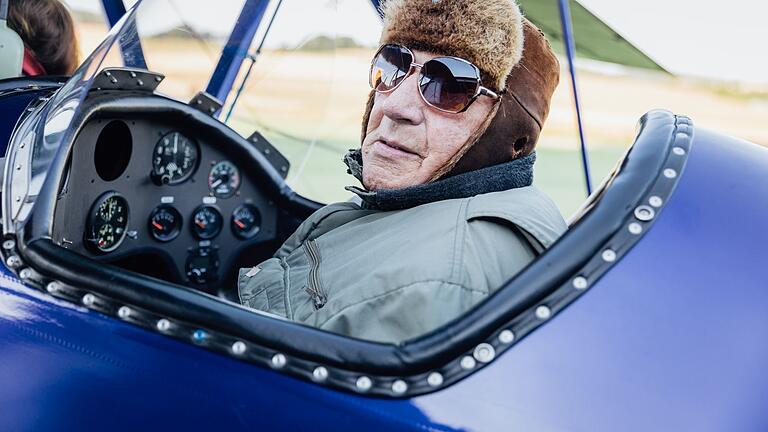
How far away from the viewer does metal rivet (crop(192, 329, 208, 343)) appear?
3.19 ft

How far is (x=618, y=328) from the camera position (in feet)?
2.79

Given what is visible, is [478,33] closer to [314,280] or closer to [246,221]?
[314,280]

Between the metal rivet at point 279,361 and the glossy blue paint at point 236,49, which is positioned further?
the glossy blue paint at point 236,49

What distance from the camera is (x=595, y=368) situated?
0.83 meters

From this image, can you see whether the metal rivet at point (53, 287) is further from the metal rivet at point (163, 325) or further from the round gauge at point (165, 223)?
the round gauge at point (165, 223)

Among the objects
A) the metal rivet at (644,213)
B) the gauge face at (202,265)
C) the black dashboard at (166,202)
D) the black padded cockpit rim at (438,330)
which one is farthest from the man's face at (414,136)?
the gauge face at (202,265)

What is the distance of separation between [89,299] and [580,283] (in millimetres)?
722

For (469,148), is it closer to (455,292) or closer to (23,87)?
(455,292)

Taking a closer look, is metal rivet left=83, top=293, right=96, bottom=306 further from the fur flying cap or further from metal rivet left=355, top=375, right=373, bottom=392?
the fur flying cap

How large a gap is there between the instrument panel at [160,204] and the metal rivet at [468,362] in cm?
111

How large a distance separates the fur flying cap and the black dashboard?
88 centimetres

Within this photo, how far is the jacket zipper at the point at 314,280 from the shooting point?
4.30 ft

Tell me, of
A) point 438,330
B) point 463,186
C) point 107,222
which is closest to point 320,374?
point 438,330

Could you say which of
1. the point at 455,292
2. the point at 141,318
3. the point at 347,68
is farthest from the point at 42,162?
the point at 347,68
